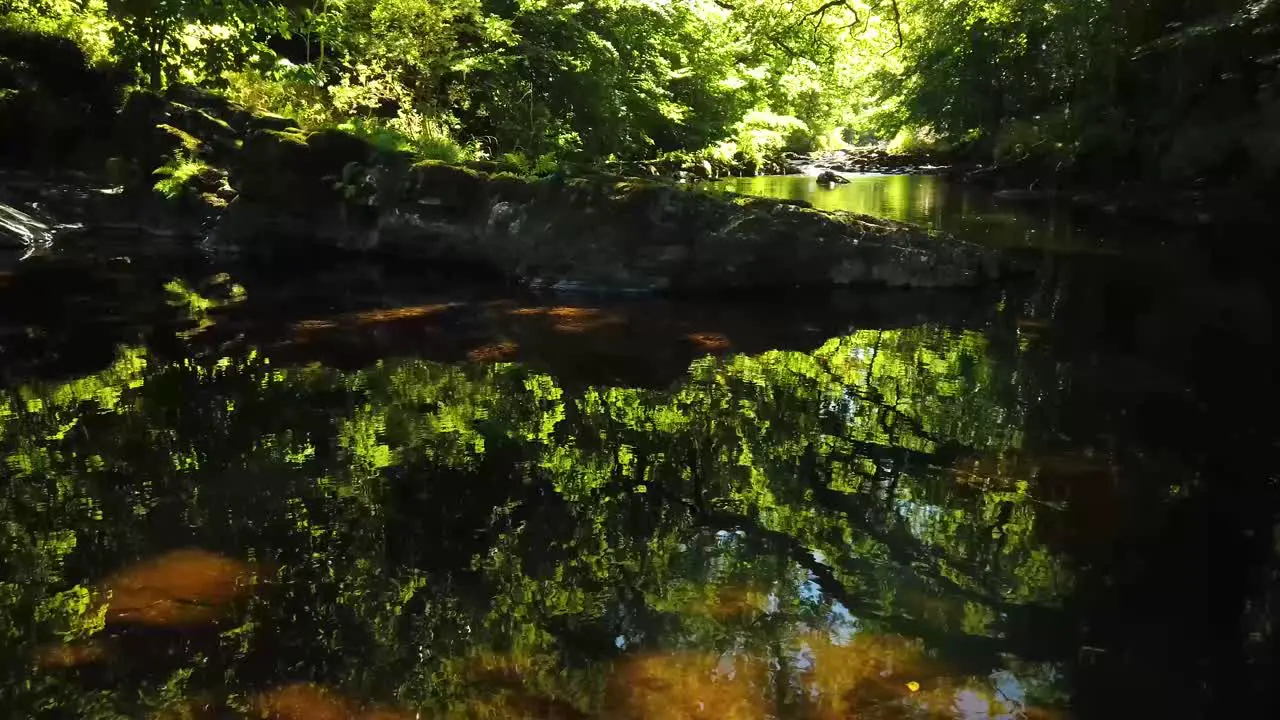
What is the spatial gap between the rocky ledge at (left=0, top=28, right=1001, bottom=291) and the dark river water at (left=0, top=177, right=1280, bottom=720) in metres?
2.28

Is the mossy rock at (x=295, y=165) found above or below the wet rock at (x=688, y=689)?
above

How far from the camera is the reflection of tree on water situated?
2789 mm

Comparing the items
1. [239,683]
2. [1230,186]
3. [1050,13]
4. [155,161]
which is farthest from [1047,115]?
[239,683]

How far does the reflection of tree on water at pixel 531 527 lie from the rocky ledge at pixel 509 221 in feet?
12.0

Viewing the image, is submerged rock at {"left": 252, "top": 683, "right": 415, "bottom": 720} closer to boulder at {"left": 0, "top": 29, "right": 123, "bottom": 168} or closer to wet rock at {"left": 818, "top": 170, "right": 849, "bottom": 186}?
boulder at {"left": 0, "top": 29, "right": 123, "bottom": 168}

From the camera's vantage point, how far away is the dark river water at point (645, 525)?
8.86ft

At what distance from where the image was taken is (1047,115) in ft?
69.7

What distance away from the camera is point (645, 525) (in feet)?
12.4

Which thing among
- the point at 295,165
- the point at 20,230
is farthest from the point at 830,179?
the point at 20,230

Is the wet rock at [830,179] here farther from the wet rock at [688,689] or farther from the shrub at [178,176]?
the wet rock at [688,689]

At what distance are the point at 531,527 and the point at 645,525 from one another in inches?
21.2

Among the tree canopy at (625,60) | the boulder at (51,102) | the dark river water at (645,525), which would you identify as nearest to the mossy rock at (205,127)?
the tree canopy at (625,60)

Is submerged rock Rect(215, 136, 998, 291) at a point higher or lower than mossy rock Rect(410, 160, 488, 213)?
lower

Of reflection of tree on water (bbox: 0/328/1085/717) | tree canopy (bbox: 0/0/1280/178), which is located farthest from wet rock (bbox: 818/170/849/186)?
reflection of tree on water (bbox: 0/328/1085/717)
